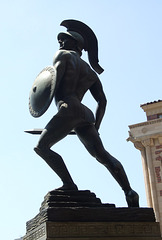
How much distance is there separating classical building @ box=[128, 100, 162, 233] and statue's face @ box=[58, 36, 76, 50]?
17461 mm

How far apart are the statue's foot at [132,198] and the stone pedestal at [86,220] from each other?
0.24 m

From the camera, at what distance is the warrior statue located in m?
6.12

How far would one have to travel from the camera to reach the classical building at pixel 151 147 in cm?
2322

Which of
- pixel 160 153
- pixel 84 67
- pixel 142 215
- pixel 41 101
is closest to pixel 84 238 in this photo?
pixel 142 215

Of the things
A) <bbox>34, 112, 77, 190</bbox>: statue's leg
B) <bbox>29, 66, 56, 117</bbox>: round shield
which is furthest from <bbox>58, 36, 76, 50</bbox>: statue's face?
<bbox>34, 112, 77, 190</bbox>: statue's leg

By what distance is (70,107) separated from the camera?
6.28m

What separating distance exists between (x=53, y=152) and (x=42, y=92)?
0.91m

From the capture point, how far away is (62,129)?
623 cm

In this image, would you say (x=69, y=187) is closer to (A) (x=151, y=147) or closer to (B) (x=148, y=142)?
(B) (x=148, y=142)

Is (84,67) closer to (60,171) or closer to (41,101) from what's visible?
(41,101)

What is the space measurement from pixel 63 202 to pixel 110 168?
3.27 feet

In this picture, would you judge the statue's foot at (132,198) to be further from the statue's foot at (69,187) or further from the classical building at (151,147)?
the classical building at (151,147)

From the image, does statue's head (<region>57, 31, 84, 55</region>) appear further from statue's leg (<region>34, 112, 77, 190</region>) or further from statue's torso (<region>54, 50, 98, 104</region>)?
statue's leg (<region>34, 112, 77, 190</region>)

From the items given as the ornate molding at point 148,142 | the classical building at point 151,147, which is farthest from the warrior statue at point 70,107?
the ornate molding at point 148,142
